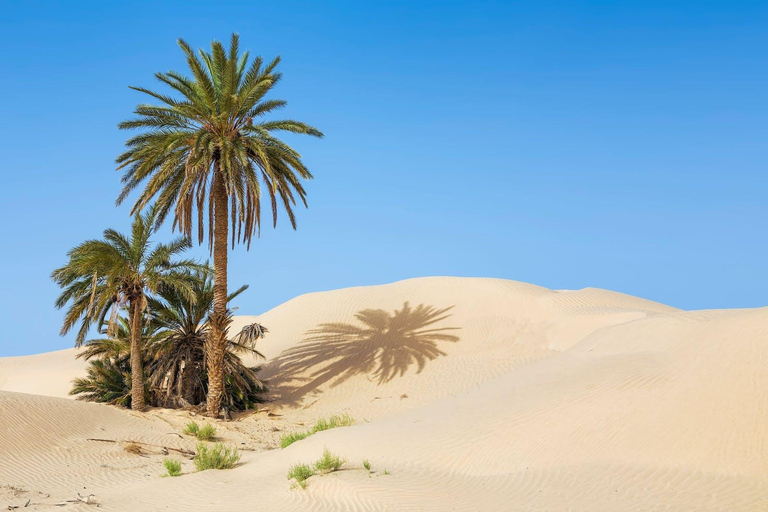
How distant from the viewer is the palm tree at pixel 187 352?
2245 centimetres

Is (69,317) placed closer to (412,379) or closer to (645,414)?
(412,379)

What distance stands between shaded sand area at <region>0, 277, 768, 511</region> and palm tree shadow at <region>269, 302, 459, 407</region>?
0.67 m

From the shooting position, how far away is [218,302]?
21.7 meters

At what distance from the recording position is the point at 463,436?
12727 mm

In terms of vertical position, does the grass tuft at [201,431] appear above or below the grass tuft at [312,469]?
above

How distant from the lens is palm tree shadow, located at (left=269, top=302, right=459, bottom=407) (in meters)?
25.7

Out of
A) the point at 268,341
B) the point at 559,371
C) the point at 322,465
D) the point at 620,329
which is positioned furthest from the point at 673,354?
the point at 268,341

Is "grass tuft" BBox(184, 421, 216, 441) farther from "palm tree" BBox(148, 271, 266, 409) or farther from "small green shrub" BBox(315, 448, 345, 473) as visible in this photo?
"small green shrub" BBox(315, 448, 345, 473)

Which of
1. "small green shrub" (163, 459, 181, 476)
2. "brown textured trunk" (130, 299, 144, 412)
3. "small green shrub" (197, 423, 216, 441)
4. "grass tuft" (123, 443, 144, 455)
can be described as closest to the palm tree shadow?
"small green shrub" (197, 423, 216, 441)

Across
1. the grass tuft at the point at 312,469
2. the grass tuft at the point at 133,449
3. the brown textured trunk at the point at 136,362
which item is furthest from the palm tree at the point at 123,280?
the grass tuft at the point at 312,469

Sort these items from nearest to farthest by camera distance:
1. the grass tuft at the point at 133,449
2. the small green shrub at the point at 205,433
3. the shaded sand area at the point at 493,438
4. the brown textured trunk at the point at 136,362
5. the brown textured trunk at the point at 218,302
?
1. the shaded sand area at the point at 493,438
2. the grass tuft at the point at 133,449
3. the small green shrub at the point at 205,433
4. the brown textured trunk at the point at 136,362
5. the brown textured trunk at the point at 218,302

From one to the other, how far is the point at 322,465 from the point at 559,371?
8.65m

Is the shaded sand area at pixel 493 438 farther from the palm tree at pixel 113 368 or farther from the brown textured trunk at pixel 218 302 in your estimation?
the palm tree at pixel 113 368

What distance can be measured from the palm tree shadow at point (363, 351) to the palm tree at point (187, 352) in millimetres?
2453
